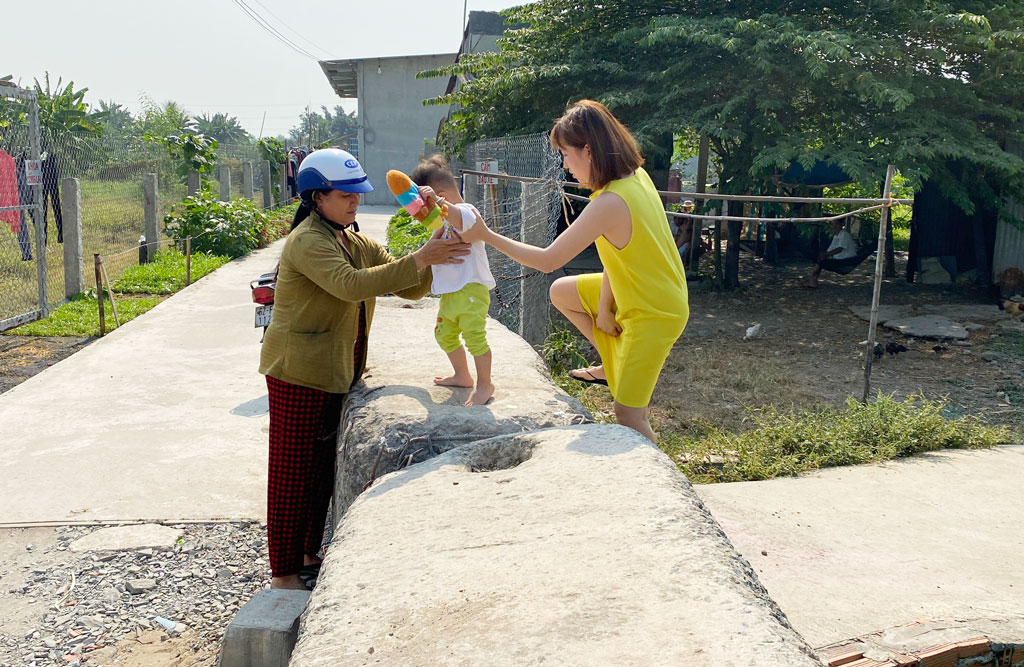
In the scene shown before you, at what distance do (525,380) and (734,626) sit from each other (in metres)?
2.32

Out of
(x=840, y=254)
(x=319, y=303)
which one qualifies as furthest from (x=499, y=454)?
(x=840, y=254)

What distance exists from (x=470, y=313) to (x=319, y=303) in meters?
0.61

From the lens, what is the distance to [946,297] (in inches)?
433

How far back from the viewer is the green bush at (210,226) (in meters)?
14.5

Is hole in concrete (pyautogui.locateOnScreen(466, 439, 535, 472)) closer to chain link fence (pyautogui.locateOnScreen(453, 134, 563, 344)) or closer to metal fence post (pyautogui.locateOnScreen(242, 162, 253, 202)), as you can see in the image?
chain link fence (pyautogui.locateOnScreen(453, 134, 563, 344))

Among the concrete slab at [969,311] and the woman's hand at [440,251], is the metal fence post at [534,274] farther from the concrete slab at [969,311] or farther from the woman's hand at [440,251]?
the concrete slab at [969,311]

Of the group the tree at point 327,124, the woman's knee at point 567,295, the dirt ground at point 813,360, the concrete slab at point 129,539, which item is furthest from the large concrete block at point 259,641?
the tree at point 327,124

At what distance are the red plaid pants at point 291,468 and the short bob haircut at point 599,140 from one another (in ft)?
4.49

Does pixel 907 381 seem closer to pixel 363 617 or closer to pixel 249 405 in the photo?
pixel 249 405

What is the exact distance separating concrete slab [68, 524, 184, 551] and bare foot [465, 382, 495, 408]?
5.26ft

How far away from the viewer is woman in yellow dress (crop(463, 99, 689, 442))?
2.99 metres

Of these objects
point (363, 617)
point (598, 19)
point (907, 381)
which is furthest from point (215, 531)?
point (598, 19)

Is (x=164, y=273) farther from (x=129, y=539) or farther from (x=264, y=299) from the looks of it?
(x=129, y=539)

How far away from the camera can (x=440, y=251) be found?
10.7ft
